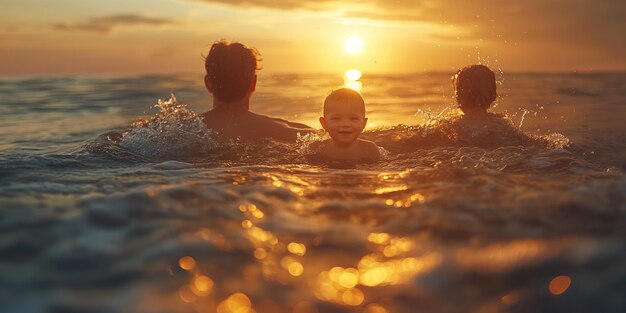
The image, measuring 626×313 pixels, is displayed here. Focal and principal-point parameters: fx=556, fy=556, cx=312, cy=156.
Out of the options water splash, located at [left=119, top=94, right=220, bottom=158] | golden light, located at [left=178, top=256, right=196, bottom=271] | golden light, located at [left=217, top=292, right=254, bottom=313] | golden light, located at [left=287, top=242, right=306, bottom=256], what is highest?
golden light, located at [left=287, top=242, right=306, bottom=256]

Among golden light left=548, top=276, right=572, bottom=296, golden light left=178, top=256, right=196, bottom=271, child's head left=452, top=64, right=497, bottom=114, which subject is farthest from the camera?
child's head left=452, top=64, right=497, bottom=114

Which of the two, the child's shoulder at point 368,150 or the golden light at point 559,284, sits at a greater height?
the golden light at point 559,284

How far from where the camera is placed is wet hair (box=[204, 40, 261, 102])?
264 inches

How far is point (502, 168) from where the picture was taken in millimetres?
4570

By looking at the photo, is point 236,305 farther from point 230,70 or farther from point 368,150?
point 230,70

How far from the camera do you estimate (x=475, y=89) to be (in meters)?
7.15

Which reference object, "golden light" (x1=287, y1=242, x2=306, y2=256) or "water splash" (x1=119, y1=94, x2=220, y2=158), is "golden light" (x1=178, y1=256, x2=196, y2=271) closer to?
"golden light" (x1=287, y1=242, x2=306, y2=256)

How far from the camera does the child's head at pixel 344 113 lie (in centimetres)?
526

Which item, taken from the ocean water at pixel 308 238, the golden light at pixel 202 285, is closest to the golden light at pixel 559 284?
the ocean water at pixel 308 238

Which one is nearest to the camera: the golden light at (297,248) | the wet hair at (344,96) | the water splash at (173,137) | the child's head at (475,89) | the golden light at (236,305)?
the golden light at (236,305)

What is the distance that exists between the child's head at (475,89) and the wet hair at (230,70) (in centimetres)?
271

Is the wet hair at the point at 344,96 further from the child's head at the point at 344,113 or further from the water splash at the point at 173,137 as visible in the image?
the water splash at the point at 173,137

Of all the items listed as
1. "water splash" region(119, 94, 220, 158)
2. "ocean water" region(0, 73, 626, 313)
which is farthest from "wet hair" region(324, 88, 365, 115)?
"water splash" region(119, 94, 220, 158)

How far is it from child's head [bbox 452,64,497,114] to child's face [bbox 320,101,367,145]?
245 cm
